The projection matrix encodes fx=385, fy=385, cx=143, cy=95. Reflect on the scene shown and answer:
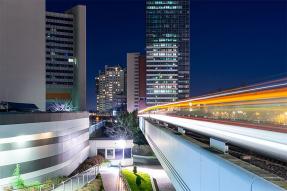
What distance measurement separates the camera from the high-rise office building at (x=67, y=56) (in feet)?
283

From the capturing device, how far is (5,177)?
63.4ft

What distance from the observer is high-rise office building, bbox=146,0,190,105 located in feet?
448

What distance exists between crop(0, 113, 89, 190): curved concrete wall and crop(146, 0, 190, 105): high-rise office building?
352 ft

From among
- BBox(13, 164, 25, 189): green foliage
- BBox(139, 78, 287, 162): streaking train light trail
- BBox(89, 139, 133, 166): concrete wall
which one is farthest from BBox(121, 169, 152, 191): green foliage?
BBox(139, 78, 287, 162): streaking train light trail

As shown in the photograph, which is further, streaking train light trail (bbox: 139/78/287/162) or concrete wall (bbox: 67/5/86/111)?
concrete wall (bbox: 67/5/86/111)

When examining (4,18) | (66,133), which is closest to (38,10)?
(4,18)

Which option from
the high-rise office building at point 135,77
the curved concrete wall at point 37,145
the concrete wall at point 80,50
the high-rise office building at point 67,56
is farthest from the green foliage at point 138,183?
the high-rise office building at point 135,77

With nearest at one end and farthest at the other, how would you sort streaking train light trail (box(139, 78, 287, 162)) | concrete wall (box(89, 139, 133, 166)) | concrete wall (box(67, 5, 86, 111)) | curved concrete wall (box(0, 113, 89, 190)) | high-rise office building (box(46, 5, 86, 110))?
streaking train light trail (box(139, 78, 287, 162)) → curved concrete wall (box(0, 113, 89, 190)) → concrete wall (box(89, 139, 133, 166)) → concrete wall (box(67, 5, 86, 111)) → high-rise office building (box(46, 5, 86, 110))

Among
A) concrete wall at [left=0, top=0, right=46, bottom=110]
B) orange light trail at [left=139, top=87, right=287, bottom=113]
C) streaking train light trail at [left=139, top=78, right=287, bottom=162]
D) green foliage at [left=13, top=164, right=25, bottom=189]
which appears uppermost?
concrete wall at [left=0, top=0, right=46, bottom=110]

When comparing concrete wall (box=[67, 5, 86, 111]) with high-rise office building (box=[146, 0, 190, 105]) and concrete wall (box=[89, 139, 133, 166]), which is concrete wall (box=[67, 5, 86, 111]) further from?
high-rise office building (box=[146, 0, 190, 105])

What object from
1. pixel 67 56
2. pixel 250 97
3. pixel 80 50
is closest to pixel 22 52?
pixel 250 97

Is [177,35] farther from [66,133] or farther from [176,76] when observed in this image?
[66,133]

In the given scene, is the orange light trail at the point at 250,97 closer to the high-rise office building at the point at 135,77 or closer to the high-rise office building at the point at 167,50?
the high-rise office building at the point at 167,50

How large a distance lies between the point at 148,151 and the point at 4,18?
2657 cm
